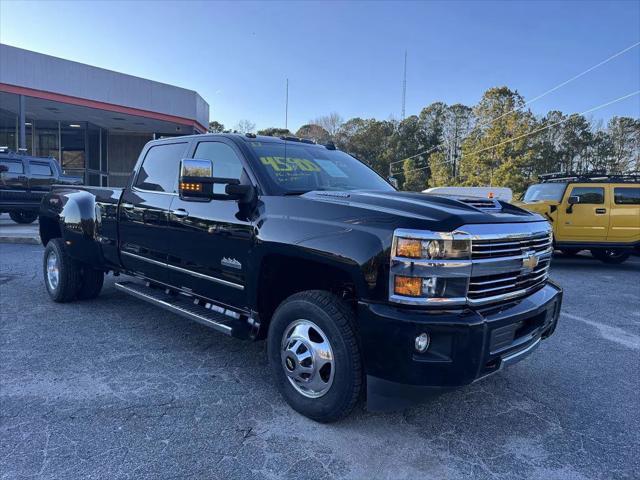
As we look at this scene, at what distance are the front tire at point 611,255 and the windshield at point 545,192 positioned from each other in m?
1.61

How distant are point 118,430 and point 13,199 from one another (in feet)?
43.4

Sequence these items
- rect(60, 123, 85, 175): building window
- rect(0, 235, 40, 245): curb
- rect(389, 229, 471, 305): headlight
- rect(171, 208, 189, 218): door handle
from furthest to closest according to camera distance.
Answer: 1. rect(60, 123, 85, 175): building window
2. rect(0, 235, 40, 245): curb
3. rect(171, 208, 189, 218): door handle
4. rect(389, 229, 471, 305): headlight

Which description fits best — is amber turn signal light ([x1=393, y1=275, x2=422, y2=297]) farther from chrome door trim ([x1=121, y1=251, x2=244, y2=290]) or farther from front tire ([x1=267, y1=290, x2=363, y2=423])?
chrome door trim ([x1=121, y1=251, x2=244, y2=290])

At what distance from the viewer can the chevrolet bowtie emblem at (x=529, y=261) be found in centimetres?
293

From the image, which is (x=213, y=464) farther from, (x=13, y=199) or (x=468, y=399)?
→ (x=13, y=199)

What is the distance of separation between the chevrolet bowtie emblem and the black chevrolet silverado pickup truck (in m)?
0.01

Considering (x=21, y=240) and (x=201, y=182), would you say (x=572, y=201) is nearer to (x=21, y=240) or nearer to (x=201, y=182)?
(x=201, y=182)

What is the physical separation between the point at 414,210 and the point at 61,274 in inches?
179

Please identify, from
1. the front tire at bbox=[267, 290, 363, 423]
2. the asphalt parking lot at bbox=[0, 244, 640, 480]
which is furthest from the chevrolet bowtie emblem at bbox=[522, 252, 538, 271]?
the front tire at bbox=[267, 290, 363, 423]

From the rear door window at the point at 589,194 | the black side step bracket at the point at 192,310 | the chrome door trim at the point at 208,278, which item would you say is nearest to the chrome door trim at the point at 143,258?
the chrome door trim at the point at 208,278

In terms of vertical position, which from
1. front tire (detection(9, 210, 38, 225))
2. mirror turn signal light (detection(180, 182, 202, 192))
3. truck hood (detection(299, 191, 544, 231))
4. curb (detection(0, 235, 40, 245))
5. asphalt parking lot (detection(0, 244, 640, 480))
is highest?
mirror turn signal light (detection(180, 182, 202, 192))

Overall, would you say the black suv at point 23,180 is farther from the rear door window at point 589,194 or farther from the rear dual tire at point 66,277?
the rear door window at point 589,194

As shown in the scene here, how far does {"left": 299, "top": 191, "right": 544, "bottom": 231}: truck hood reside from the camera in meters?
2.58

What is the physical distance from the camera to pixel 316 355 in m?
2.90
